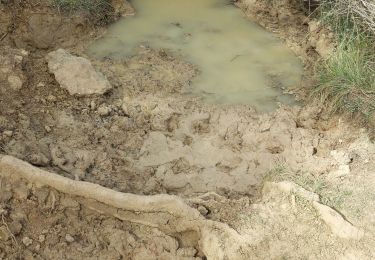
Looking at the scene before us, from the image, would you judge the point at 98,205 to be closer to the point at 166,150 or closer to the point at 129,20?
the point at 166,150

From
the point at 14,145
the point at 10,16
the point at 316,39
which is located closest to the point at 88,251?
the point at 14,145

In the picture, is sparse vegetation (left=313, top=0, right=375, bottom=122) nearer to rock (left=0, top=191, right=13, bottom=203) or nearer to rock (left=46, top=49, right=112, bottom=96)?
rock (left=46, top=49, right=112, bottom=96)

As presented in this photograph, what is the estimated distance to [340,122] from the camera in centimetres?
396

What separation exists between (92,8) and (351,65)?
2.37 meters

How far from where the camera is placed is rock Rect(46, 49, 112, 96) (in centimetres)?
405

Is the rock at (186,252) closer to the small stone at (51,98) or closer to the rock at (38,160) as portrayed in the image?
the rock at (38,160)

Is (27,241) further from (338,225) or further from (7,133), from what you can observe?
(338,225)

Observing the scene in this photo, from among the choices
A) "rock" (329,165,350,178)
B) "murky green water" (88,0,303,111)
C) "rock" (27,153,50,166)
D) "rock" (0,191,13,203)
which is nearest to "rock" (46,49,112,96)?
"murky green water" (88,0,303,111)

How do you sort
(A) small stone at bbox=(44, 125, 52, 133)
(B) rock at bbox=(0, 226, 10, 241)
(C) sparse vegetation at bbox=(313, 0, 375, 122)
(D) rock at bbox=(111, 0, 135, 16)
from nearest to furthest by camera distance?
(B) rock at bbox=(0, 226, 10, 241)
(A) small stone at bbox=(44, 125, 52, 133)
(C) sparse vegetation at bbox=(313, 0, 375, 122)
(D) rock at bbox=(111, 0, 135, 16)

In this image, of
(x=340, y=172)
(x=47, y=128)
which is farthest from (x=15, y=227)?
(x=340, y=172)

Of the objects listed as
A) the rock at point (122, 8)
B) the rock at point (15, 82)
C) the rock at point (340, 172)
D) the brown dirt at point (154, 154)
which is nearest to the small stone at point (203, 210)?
the brown dirt at point (154, 154)

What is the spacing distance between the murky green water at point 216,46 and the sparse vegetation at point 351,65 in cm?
41

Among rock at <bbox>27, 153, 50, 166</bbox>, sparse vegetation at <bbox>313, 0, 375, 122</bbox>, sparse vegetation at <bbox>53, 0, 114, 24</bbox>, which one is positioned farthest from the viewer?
sparse vegetation at <bbox>53, 0, 114, 24</bbox>

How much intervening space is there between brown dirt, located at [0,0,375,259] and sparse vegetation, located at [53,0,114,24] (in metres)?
0.08
